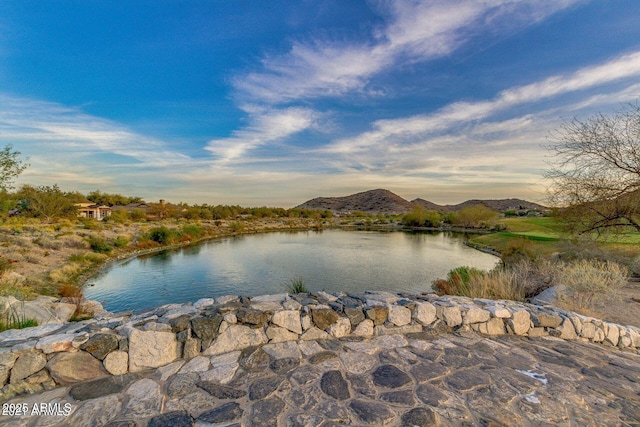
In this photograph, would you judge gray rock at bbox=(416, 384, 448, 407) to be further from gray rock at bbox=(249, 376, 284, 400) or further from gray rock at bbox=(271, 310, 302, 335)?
gray rock at bbox=(271, 310, 302, 335)

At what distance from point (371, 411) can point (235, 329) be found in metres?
1.60

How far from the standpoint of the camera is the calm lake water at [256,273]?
1122cm

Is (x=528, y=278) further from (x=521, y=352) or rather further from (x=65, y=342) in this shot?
(x=65, y=342)

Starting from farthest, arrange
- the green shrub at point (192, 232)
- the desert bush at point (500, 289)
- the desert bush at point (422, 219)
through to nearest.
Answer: the desert bush at point (422, 219)
the green shrub at point (192, 232)
the desert bush at point (500, 289)

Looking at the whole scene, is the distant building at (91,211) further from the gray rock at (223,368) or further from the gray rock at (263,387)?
the gray rock at (263,387)

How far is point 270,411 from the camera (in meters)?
2.10

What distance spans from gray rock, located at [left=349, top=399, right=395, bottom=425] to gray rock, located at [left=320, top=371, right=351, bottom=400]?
115 millimetres

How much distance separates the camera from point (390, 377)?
8.51 feet

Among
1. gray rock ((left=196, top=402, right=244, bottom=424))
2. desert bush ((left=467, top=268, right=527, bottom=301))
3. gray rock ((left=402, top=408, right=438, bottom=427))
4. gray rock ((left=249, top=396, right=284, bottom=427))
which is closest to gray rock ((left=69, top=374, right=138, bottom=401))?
gray rock ((left=196, top=402, right=244, bottom=424))

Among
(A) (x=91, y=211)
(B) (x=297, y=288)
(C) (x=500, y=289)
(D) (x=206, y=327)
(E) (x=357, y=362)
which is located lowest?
(B) (x=297, y=288)

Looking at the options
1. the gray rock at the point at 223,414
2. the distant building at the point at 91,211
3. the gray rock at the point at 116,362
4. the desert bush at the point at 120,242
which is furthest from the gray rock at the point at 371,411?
the distant building at the point at 91,211

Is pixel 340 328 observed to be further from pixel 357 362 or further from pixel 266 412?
pixel 266 412

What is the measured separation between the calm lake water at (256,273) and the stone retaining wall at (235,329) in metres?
7.47

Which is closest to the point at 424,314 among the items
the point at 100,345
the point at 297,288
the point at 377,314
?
the point at 377,314
